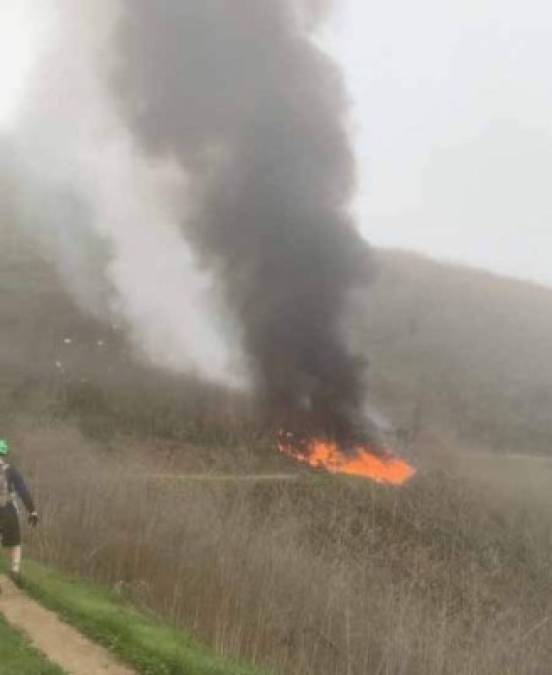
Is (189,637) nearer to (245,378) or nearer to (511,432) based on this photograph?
(245,378)

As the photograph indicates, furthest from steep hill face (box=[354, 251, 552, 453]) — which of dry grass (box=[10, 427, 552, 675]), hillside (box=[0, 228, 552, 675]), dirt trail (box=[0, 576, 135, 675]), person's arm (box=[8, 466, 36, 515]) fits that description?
dirt trail (box=[0, 576, 135, 675])

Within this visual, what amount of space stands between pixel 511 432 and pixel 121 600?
4000cm

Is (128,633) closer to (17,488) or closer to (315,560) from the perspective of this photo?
(17,488)

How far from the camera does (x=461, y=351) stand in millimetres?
68562

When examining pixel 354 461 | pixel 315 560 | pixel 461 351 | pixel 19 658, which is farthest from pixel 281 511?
pixel 461 351

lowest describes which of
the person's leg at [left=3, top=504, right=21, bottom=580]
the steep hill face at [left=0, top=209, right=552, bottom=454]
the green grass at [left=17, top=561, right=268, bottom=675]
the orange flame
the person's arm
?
the green grass at [left=17, top=561, right=268, bottom=675]

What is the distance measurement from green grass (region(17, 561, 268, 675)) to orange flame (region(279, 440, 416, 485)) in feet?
67.0

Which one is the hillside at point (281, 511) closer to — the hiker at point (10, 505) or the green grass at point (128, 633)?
the green grass at point (128, 633)

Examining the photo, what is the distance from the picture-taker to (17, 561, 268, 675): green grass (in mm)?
11930

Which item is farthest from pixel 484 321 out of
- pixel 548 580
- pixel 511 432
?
pixel 548 580

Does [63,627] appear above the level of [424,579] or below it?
below

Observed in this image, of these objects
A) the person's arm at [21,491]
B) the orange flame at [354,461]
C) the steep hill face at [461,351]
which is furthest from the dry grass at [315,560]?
the steep hill face at [461,351]

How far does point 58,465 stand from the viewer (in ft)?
85.9

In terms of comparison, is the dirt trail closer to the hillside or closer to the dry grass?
the dry grass
